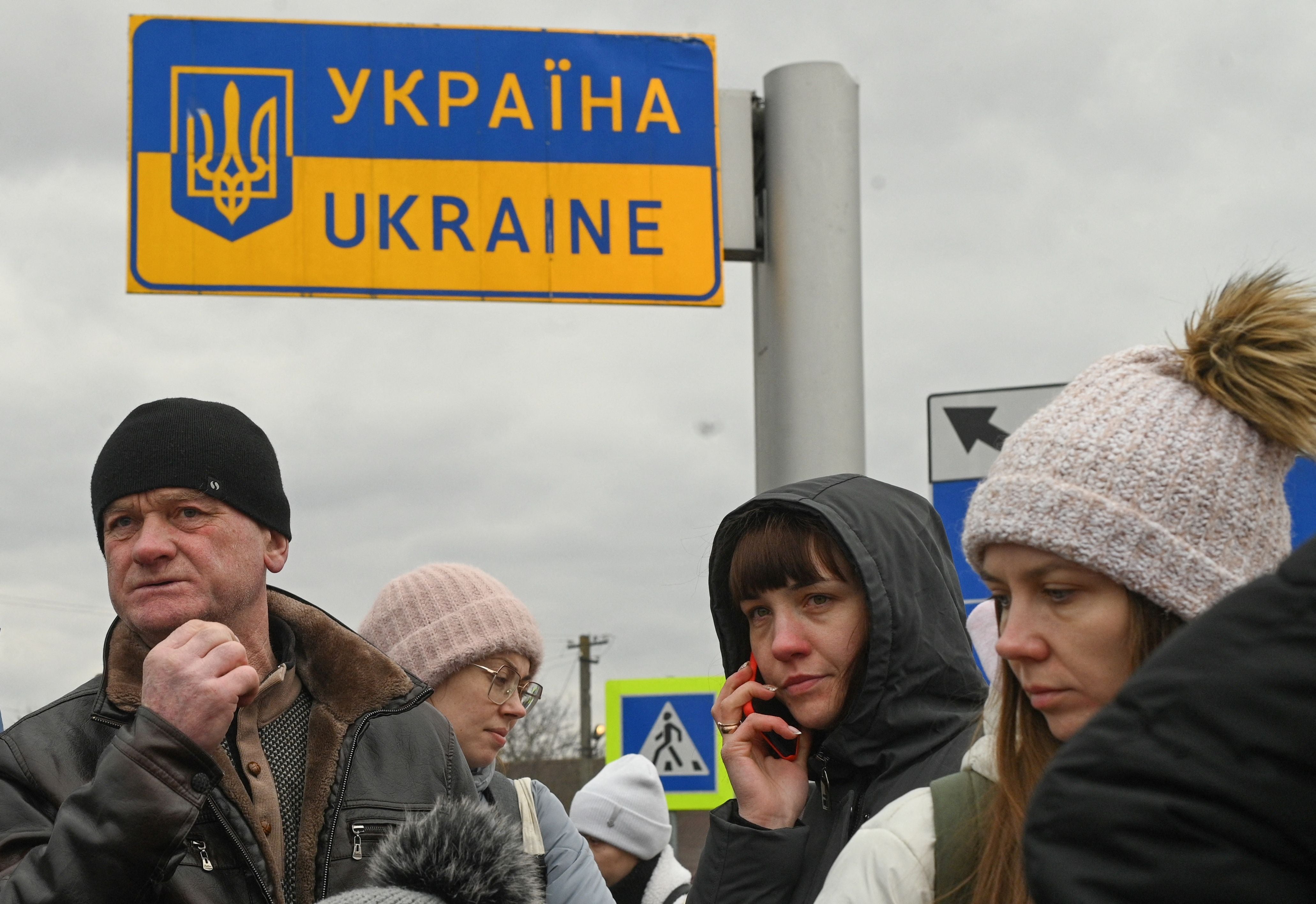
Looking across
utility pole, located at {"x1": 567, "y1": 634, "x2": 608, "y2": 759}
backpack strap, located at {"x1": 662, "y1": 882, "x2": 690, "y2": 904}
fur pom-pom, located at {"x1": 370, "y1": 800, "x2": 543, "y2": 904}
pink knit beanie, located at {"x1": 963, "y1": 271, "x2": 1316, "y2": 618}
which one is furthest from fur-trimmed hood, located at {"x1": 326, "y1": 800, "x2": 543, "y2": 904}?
utility pole, located at {"x1": 567, "y1": 634, "x2": 608, "y2": 759}

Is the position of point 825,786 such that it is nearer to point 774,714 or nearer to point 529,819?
point 774,714

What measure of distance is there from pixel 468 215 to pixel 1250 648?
546cm

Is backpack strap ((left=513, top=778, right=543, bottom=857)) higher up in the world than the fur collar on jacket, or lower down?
lower down

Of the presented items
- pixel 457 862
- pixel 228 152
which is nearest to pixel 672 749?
pixel 228 152

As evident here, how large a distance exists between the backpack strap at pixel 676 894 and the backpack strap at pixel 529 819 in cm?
177

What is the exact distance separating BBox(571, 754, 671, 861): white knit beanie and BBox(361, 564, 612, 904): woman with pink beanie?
5.55 feet

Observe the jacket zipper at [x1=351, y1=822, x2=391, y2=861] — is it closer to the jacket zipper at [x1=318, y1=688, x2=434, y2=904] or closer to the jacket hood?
the jacket zipper at [x1=318, y1=688, x2=434, y2=904]

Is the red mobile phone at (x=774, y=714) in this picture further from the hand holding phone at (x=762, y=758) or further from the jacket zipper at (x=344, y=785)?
the jacket zipper at (x=344, y=785)

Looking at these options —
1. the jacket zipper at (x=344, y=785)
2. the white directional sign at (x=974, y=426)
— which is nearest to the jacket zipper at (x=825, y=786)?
the jacket zipper at (x=344, y=785)

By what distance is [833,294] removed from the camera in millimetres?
5754

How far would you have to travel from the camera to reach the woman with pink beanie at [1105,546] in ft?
5.93

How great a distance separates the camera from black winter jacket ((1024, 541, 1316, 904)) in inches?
28.9

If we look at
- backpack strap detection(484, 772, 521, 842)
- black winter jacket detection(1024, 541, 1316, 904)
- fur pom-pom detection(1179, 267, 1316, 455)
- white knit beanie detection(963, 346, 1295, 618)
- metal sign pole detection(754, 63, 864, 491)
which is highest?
metal sign pole detection(754, 63, 864, 491)

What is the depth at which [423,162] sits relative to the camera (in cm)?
595
